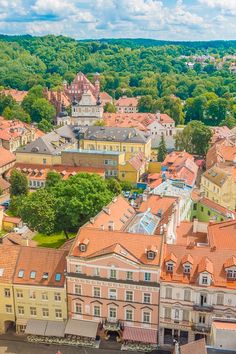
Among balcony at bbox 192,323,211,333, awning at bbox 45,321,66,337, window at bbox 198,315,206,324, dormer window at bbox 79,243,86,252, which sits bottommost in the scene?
awning at bbox 45,321,66,337

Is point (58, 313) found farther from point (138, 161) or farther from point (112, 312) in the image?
point (138, 161)

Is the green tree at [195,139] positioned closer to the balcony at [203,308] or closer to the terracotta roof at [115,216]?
the terracotta roof at [115,216]

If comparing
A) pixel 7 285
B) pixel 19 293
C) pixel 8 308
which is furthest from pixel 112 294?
pixel 8 308

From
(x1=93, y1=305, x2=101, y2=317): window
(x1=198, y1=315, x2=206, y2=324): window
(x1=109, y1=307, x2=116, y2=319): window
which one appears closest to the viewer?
(x1=198, y1=315, x2=206, y2=324): window

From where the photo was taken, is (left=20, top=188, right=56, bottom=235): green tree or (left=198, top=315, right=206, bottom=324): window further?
(left=20, top=188, right=56, bottom=235): green tree

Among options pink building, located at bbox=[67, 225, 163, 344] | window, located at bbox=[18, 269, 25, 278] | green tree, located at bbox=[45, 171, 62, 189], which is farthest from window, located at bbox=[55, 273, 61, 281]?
green tree, located at bbox=[45, 171, 62, 189]

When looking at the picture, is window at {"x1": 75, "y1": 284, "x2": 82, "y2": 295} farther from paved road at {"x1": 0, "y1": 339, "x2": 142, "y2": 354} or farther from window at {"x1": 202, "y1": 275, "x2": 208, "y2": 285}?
window at {"x1": 202, "y1": 275, "x2": 208, "y2": 285}

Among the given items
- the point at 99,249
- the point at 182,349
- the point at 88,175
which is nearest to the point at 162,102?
the point at 88,175
